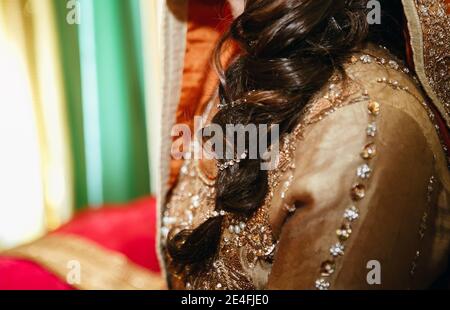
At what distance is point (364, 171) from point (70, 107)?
211cm

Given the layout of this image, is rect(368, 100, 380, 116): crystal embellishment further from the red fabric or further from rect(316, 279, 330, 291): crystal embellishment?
the red fabric

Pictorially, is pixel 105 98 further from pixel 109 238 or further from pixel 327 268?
pixel 327 268

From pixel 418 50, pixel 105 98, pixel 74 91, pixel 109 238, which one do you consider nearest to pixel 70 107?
pixel 74 91

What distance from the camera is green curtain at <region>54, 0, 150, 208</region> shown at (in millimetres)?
2432

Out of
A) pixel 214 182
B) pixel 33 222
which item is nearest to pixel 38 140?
pixel 33 222

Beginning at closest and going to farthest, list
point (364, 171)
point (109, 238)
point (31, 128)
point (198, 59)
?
point (364, 171) < point (198, 59) < point (109, 238) < point (31, 128)

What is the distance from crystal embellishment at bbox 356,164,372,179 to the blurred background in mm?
1916

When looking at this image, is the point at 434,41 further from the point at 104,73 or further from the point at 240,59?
the point at 104,73

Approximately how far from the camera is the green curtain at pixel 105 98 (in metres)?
2.43

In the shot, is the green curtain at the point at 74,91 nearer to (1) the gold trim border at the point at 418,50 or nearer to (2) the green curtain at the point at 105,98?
(2) the green curtain at the point at 105,98

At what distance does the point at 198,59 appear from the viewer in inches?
45.3

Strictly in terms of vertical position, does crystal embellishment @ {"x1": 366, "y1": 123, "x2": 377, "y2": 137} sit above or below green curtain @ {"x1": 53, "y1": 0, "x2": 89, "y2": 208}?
above

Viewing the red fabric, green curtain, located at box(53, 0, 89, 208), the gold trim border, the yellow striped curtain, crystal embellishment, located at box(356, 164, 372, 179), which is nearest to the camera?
crystal embellishment, located at box(356, 164, 372, 179)

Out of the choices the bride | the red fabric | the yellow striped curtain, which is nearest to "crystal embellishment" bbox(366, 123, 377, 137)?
the bride
